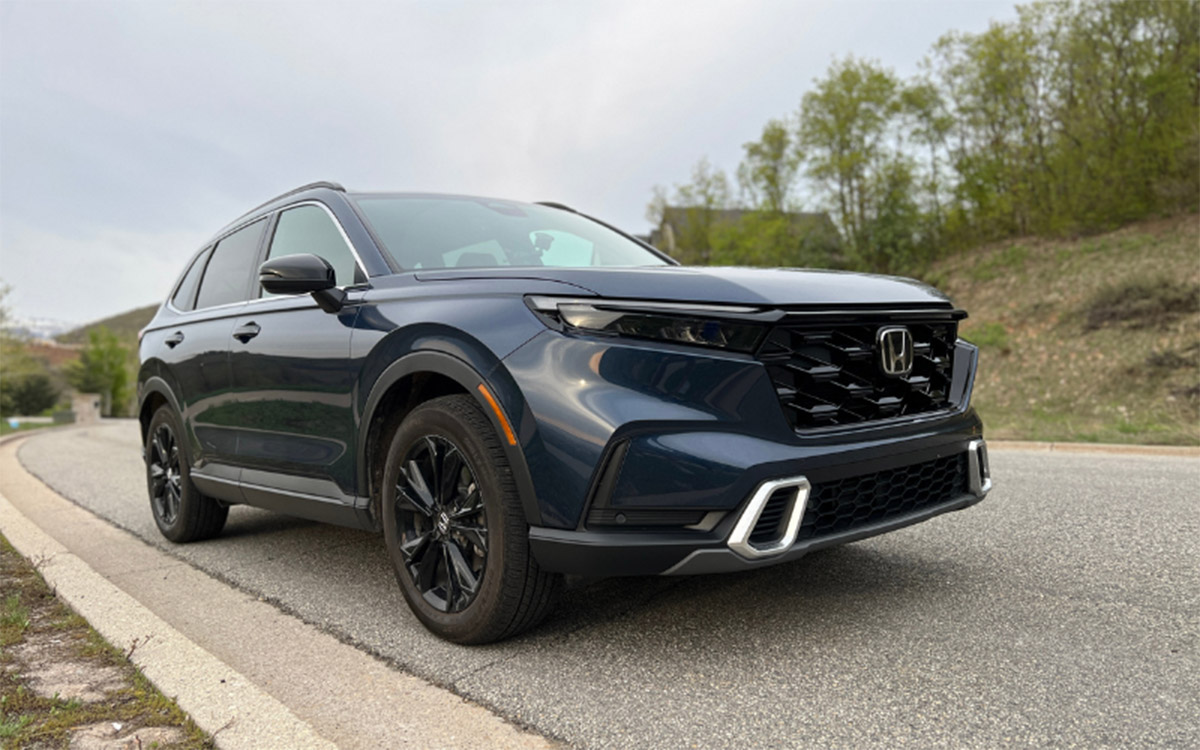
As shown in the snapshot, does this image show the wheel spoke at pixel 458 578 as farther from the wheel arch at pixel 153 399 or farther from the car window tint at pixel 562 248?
the wheel arch at pixel 153 399

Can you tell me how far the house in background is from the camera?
32125mm

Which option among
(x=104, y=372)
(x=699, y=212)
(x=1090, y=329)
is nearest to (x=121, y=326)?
(x=104, y=372)

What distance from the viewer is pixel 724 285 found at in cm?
259

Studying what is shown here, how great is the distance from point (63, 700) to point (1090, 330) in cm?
1986

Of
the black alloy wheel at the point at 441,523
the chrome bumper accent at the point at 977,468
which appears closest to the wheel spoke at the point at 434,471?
the black alloy wheel at the point at 441,523

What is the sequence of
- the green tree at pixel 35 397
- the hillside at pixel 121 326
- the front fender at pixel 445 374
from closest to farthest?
the front fender at pixel 445 374
the green tree at pixel 35 397
the hillside at pixel 121 326

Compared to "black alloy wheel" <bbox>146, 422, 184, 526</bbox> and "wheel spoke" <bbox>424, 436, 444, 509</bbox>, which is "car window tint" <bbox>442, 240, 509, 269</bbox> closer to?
"wheel spoke" <bbox>424, 436, 444, 509</bbox>

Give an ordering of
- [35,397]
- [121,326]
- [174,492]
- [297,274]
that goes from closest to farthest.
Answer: [297,274] → [174,492] → [35,397] → [121,326]

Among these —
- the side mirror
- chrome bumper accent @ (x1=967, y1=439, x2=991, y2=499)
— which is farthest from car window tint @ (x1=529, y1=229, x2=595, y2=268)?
chrome bumper accent @ (x1=967, y1=439, x2=991, y2=499)

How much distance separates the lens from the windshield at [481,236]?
353 centimetres

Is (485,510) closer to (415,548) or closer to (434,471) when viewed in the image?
(434,471)

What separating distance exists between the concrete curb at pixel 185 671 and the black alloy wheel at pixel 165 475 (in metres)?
0.94

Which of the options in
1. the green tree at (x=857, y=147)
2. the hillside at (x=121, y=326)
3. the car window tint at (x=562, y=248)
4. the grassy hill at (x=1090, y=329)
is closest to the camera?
the car window tint at (x=562, y=248)

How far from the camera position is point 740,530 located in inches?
93.0
